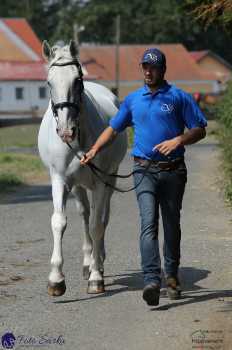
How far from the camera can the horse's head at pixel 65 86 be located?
9.18m

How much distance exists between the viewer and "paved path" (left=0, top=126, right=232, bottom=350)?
7918mm

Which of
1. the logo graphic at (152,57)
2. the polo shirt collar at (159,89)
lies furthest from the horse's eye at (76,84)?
the logo graphic at (152,57)

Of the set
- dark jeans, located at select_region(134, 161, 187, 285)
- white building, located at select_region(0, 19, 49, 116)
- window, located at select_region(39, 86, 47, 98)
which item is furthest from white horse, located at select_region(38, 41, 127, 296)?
window, located at select_region(39, 86, 47, 98)

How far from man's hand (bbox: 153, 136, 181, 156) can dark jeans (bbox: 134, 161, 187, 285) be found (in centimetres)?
24

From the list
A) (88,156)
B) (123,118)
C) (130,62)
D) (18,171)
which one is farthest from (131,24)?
(123,118)

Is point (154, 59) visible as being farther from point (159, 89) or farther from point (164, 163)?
point (164, 163)

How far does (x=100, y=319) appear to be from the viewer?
8539mm

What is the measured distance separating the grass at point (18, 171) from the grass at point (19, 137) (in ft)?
26.7

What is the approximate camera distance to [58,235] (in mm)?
9578

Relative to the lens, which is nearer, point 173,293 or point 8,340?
point 8,340

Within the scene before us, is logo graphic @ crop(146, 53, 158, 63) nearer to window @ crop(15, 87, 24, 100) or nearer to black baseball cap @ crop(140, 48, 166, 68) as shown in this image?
black baseball cap @ crop(140, 48, 166, 68)

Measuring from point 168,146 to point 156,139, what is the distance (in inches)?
7.8

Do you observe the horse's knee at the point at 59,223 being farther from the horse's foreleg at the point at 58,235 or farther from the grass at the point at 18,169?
the grass at the point at 18,169

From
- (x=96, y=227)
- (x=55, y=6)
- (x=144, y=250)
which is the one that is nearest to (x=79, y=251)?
(x=96, y=227)
